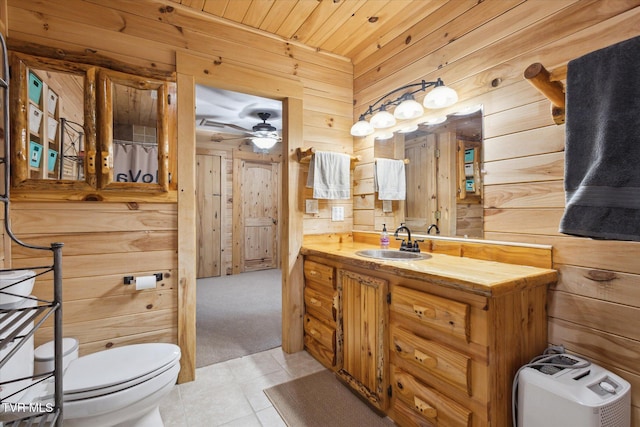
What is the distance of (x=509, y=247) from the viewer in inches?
61.8

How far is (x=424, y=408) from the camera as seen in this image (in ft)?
4.66

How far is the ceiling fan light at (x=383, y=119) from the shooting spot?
2260 millimetres

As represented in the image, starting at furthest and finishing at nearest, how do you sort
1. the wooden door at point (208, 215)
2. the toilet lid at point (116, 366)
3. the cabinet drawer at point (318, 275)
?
the wooden door at point (208, 215) < the cabinet drawer at point (318, 275) < the toilet lid at point (116, 366)

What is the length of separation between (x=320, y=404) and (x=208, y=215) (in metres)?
3.83

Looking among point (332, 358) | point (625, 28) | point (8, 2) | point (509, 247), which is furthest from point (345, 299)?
point (8, 2)

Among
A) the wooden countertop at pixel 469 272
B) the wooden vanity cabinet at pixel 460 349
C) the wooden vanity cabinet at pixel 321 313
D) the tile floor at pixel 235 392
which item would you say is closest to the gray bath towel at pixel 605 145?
the wooden countertop at pixel 469 272

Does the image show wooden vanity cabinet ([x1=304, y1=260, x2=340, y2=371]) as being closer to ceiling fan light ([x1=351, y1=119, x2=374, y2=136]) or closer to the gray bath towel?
ceiling fan light ([x1=351, y1=119, x2=374, y2=136])

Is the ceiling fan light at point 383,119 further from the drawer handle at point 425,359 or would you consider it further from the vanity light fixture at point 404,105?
the drawer handle at point 425,359

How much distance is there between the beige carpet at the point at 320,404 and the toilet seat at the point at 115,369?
695 millimetres

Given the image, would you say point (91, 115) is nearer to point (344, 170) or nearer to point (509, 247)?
point (344, 170)

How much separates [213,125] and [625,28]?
14.3 feet

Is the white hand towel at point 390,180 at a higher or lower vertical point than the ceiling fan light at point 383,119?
lower

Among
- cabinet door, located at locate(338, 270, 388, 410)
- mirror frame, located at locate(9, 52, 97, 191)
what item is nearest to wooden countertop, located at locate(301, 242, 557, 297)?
cabinet door, located at locate(338, 270, 388, 410)

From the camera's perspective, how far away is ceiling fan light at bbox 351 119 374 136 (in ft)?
7.93
